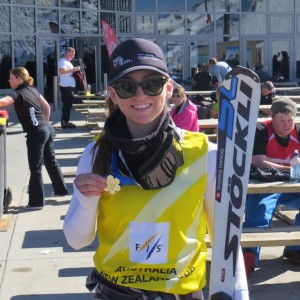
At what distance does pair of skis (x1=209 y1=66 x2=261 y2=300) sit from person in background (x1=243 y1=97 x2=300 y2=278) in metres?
3.18

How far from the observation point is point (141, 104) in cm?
240

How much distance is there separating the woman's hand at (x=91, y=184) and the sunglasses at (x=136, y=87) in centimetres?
31

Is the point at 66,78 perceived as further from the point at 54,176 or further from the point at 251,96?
the point at 251,96

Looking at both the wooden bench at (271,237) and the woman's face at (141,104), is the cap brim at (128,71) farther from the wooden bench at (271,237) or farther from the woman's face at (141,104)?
the wooden bench at (271,237)

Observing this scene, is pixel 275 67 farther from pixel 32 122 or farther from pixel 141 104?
pixel 141 104

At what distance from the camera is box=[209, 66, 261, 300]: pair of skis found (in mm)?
2391

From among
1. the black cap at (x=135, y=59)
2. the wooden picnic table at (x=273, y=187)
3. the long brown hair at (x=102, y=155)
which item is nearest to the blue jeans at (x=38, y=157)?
the wooden picnic table at (x=273, y=187)

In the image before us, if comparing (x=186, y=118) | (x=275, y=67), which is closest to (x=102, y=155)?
(x=186, y=118)

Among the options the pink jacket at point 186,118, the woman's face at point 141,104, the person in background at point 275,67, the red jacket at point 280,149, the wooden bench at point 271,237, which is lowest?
the wooden bench at point 271,237

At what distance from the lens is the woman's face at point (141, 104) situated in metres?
2.38

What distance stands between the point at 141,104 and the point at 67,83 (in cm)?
1428

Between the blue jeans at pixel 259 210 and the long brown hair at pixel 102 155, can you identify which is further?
the blue jeans at pixel 259 210

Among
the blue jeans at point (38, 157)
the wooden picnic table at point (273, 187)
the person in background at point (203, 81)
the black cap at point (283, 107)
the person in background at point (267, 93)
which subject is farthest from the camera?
the person in background at point (203, 81)

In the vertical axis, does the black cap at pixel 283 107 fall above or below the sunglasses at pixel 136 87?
below
